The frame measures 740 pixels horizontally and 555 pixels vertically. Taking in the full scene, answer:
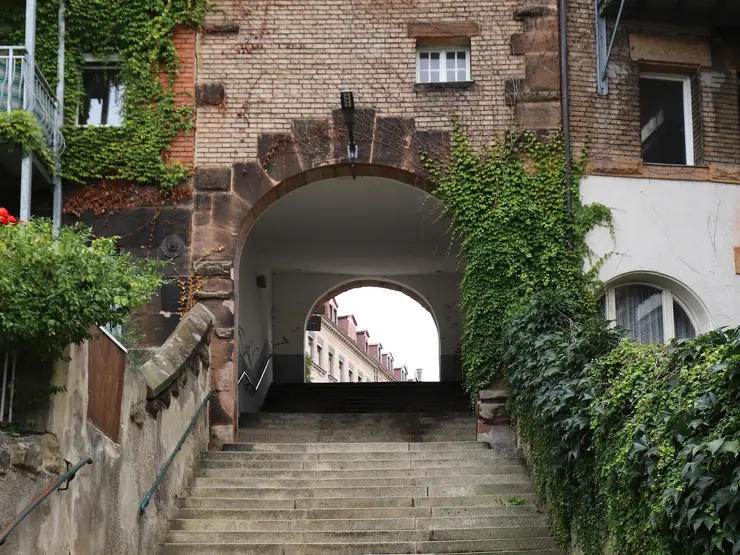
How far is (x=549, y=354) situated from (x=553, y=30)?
Result: 5.84m

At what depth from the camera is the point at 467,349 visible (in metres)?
13.2

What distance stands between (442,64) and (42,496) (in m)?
9.37

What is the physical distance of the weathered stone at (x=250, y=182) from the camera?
45.1 ft

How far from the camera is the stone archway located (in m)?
13.5

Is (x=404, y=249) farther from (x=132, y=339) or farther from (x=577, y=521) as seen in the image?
(x=577, y=521)

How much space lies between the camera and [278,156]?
13844mm

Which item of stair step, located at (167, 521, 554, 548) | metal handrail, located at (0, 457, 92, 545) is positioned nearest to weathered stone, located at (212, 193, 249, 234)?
stair step, located at (167, 521, 554, 548)

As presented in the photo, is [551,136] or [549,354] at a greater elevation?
[551,136]

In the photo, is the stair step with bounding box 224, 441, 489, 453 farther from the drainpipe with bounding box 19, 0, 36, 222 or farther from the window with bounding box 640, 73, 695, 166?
the window with bounding box 640, 73, 695, 166

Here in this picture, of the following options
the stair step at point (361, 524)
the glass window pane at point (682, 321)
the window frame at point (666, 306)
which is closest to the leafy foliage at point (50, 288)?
the stair step at point (361, 524)

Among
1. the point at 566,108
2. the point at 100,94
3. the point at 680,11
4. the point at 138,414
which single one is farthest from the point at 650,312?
the point at 100,94

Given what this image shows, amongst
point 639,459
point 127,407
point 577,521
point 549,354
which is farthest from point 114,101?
point 639,459

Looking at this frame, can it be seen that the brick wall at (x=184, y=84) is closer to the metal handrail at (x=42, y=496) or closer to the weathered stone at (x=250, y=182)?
the weathered stone at (x=250, y=182)

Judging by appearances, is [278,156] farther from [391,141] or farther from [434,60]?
[434,60]
